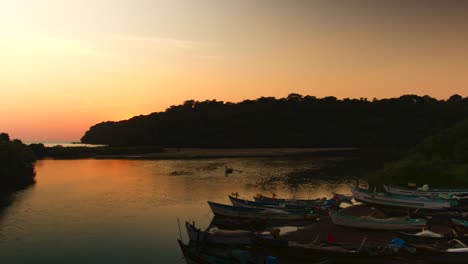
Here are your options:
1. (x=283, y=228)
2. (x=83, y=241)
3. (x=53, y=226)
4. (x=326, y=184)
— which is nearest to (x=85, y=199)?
(x=53, y=226)

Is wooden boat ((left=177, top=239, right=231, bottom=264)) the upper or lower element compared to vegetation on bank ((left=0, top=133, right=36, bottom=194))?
lower

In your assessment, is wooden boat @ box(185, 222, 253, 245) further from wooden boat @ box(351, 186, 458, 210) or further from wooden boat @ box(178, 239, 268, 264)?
wooden boat @ box(351, 186, 458, 210)

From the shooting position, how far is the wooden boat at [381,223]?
38.0 metres

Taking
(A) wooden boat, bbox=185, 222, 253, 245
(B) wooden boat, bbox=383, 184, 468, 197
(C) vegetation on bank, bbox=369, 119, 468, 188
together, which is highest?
(C) vegetation on bank, bbox=369, 119, 468, 188

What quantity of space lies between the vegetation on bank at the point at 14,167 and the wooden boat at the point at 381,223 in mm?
64984

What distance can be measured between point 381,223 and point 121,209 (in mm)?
35357

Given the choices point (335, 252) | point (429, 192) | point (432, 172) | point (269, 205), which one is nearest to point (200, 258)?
point (335, 252)

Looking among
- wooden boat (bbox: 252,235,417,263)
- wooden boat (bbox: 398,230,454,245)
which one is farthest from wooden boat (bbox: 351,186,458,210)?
wooden boat (bbox: 252,235,417,263)

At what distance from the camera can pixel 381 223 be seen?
127ft

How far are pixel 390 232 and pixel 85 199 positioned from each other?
48474 millimetres

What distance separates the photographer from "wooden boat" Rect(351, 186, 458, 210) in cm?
4447

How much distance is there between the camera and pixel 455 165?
68438 mm

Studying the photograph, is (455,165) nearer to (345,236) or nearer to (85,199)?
(345,236)

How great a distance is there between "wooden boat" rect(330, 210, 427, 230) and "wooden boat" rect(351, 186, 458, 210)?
738cm
